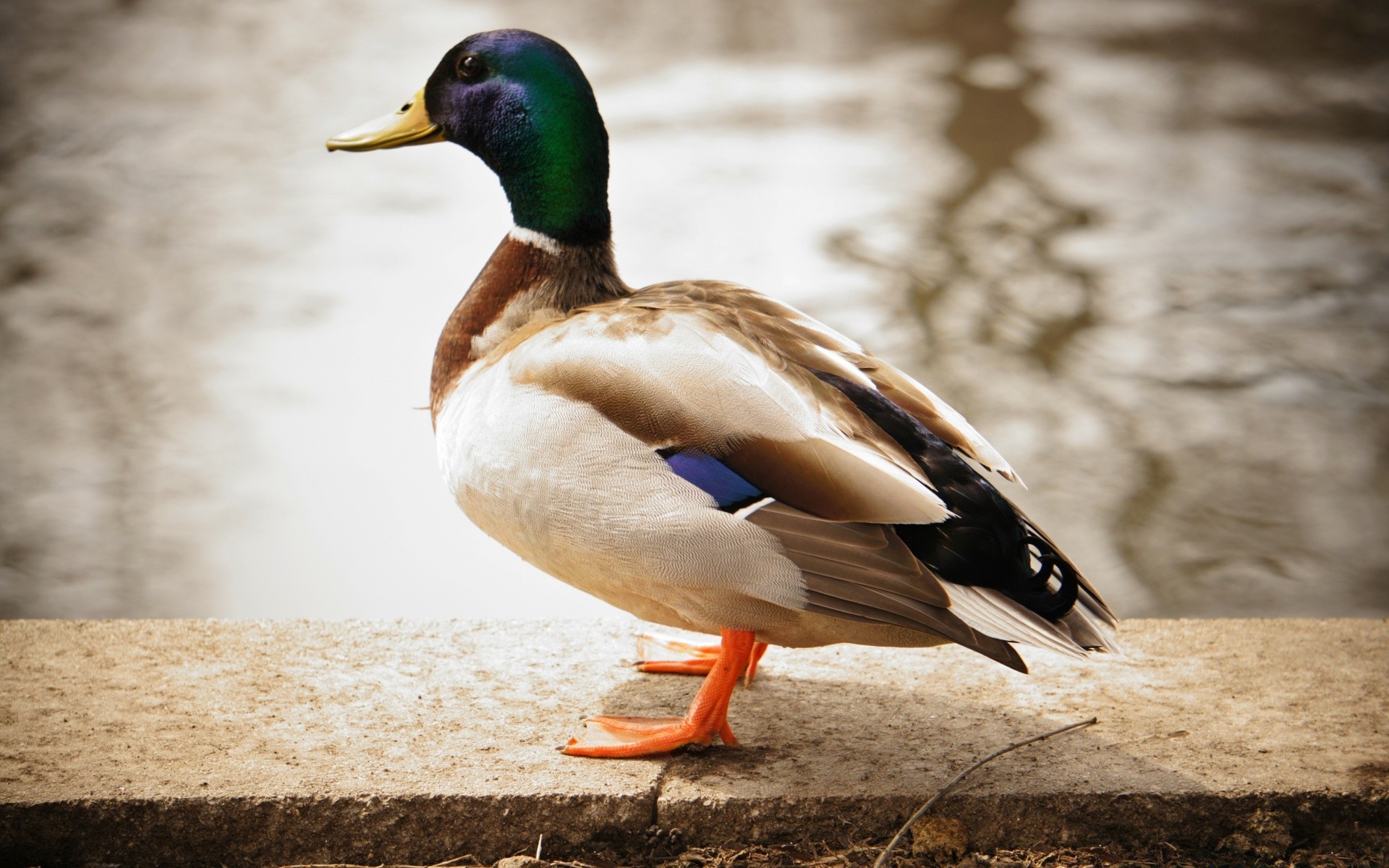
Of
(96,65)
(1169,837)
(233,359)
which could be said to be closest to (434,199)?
(233,359)

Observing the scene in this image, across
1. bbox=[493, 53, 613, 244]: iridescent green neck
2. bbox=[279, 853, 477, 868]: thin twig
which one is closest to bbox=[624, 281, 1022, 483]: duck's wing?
bbox=[493, 53, 613, 244]: iridescent green neck

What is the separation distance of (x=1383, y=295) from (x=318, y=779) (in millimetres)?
5101

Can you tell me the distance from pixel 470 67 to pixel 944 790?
144 centimetres

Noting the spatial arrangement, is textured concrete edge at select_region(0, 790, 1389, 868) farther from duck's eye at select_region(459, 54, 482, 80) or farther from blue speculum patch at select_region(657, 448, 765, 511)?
duck's eye at select_region(459, 54, 482, 80)

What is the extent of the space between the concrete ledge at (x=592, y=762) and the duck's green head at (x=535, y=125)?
31.0 inches

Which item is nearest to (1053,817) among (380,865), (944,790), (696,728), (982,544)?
(944,790)

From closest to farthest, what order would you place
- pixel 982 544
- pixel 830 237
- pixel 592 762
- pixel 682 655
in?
pixel 982 544 → pixel 592 762 → pixel 682 655 → pixel 830 237

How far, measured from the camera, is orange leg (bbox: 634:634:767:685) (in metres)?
2.40

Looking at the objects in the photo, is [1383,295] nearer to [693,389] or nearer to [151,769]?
[693,389]

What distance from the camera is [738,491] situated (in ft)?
6.17

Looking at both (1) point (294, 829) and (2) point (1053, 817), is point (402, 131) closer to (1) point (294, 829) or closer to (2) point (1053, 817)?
(1) point (294, 829)

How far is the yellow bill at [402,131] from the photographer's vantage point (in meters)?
2.48

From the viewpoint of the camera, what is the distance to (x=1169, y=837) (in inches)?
76.7

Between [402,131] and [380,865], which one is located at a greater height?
[402,131]
